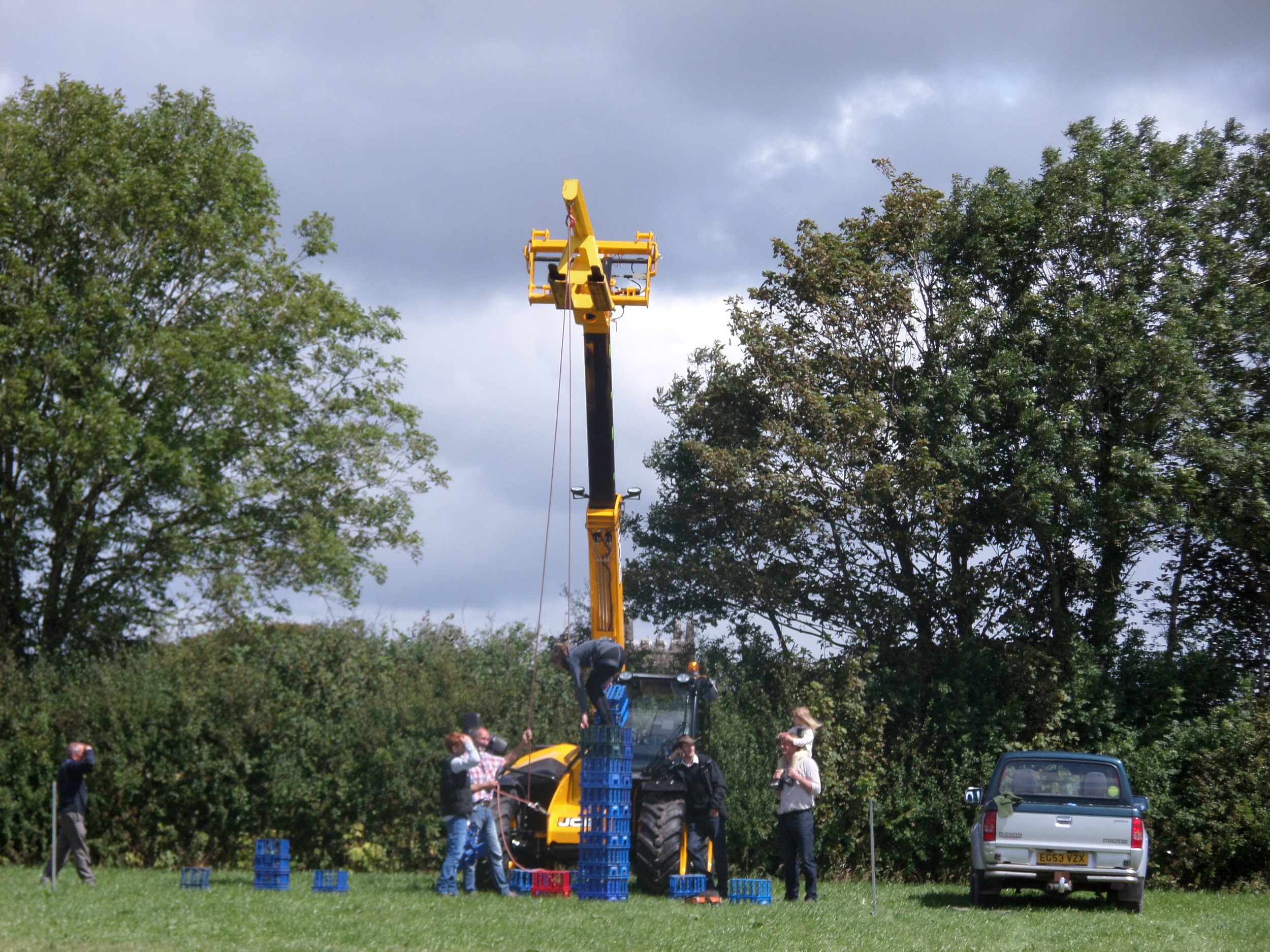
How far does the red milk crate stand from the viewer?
13633mm

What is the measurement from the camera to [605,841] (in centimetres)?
1311

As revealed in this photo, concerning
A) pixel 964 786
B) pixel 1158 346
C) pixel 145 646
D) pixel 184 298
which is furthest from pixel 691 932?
pixel 184 298

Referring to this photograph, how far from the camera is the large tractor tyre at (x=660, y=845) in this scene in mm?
13836

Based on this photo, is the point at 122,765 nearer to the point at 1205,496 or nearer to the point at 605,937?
the point at 605,937

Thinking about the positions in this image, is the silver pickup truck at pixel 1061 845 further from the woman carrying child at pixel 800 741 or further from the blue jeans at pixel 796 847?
the woman carrying child at pixel 800 741

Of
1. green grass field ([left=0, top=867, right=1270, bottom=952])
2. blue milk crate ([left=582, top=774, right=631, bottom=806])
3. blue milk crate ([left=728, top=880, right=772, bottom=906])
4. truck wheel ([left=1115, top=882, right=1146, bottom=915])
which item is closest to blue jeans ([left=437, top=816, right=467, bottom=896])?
green grass field ([left=0, top=867, right=1270, bottom=952])

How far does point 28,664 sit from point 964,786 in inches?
674

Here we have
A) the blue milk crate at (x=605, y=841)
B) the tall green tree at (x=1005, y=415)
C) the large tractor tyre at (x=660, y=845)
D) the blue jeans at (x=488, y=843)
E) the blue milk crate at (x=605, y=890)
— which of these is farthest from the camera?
the tall green tree at (x=1005, y=415)

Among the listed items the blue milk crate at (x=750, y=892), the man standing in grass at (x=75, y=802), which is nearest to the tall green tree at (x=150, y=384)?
the man standing in grass at (x=75, y=802)

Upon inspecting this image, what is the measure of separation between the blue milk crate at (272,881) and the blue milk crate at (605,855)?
3956 mm

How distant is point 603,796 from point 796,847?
2.25 metres

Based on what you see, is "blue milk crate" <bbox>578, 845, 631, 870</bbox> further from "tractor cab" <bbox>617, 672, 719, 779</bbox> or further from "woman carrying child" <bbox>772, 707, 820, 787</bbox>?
"tractor cab" <bbox>617, 672, 719, 779</bbox>

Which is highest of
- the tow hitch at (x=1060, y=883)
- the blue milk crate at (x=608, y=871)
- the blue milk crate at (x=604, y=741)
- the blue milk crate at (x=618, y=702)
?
the blue milk crate at (x=618, y=702)

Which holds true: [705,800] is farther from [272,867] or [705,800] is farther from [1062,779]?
[272,867]
